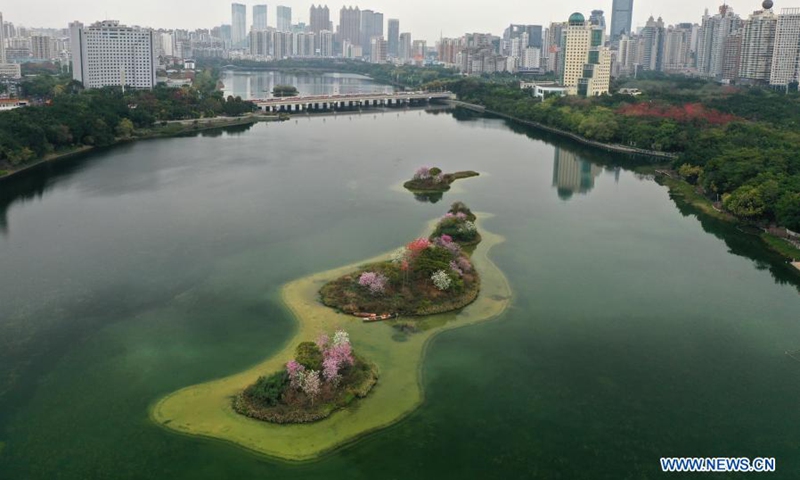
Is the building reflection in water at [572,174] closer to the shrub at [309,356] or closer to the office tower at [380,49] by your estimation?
the shrub at [309,356]

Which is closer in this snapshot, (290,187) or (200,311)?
(200,311)

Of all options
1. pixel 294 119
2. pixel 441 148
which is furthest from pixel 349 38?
pixel 441 148

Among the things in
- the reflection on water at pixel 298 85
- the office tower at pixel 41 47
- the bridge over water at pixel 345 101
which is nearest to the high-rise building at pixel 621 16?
the reflection on water at pixel 298 85

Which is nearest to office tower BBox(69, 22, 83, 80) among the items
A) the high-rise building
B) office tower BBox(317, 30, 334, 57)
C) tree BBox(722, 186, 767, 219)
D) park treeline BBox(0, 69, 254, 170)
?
park treeline BBox(0, 69, 254, 170)

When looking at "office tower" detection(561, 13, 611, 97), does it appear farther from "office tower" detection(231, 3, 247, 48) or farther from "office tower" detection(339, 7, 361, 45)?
"office tower" detection(231, 3, 247, 48)

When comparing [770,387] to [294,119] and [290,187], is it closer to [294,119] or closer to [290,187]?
[290,187]

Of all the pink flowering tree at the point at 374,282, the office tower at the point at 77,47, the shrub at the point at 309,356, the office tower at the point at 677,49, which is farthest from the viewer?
the office tower at the point at 677,49

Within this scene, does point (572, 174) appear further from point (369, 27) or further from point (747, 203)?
point (369, 27)
